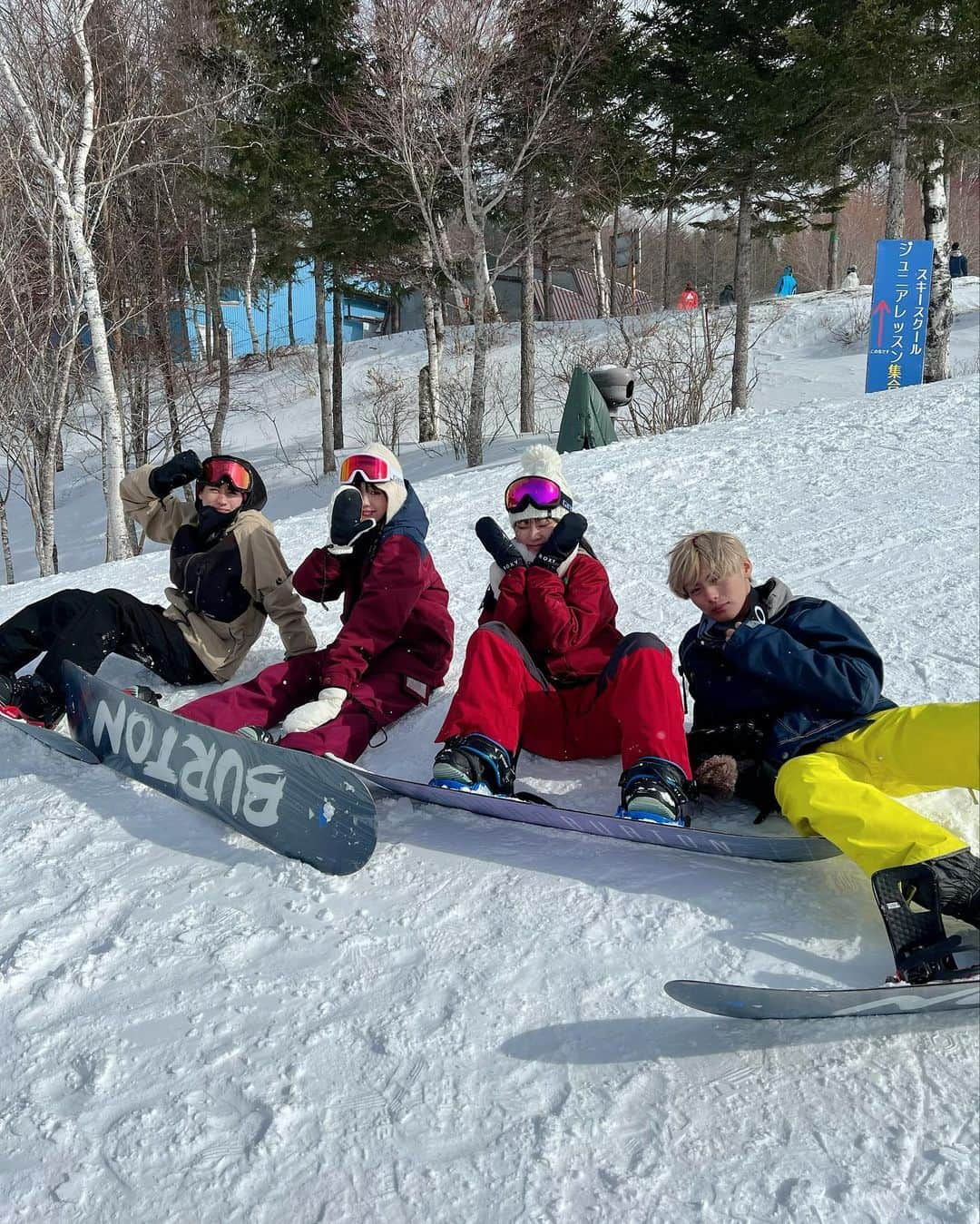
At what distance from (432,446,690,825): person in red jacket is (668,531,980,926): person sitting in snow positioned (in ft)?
0.63

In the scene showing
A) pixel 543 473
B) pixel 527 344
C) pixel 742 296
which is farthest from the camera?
pixel 527 344

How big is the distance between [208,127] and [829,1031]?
15.4 m

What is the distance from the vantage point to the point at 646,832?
2188mm

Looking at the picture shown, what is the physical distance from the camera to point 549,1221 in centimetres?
137

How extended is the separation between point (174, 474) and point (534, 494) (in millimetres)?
1559

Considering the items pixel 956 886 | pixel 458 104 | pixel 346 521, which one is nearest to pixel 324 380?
pixel 458 104

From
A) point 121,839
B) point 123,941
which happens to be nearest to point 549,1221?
point 123,941

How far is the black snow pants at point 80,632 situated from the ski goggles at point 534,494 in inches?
61.8

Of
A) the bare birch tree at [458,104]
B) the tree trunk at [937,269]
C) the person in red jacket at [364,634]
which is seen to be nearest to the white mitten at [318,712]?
the person in red jacket at [364,634]

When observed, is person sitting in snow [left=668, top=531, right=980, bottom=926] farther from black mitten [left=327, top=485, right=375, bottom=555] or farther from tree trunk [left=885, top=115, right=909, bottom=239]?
tree trunk [left=885, top=115, right=909, bottom=239]

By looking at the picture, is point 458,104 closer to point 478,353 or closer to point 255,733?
point 478,353

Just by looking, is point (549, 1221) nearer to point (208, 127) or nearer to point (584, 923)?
point (584, 923)

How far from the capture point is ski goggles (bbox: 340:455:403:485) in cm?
321

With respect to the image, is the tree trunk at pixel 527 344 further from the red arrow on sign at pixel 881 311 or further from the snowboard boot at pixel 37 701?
Answer: the snowboard boot at pixel 37 701
